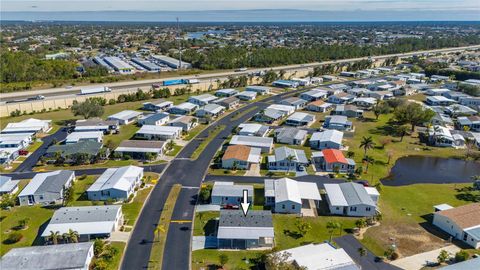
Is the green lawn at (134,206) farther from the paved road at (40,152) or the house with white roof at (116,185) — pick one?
the paved road at (40,152)

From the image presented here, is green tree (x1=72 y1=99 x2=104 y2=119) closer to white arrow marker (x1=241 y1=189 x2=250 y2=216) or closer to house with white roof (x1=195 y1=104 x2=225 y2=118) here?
house with white roof (x1=195 y1=104 x2=225 y2=118)

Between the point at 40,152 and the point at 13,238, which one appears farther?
the point at 40,152

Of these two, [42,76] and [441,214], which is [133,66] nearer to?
[42,76]

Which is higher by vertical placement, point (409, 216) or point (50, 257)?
point (50, 257)

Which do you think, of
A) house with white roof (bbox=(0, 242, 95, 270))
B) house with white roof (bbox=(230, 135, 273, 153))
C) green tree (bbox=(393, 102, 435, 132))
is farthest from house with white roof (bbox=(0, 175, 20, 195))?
green tree (bbox=(393, 102, 435, 132))

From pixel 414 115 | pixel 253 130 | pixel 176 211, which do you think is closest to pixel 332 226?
pixel 176 211

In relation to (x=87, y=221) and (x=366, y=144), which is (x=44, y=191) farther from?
(x=366, y=144)
